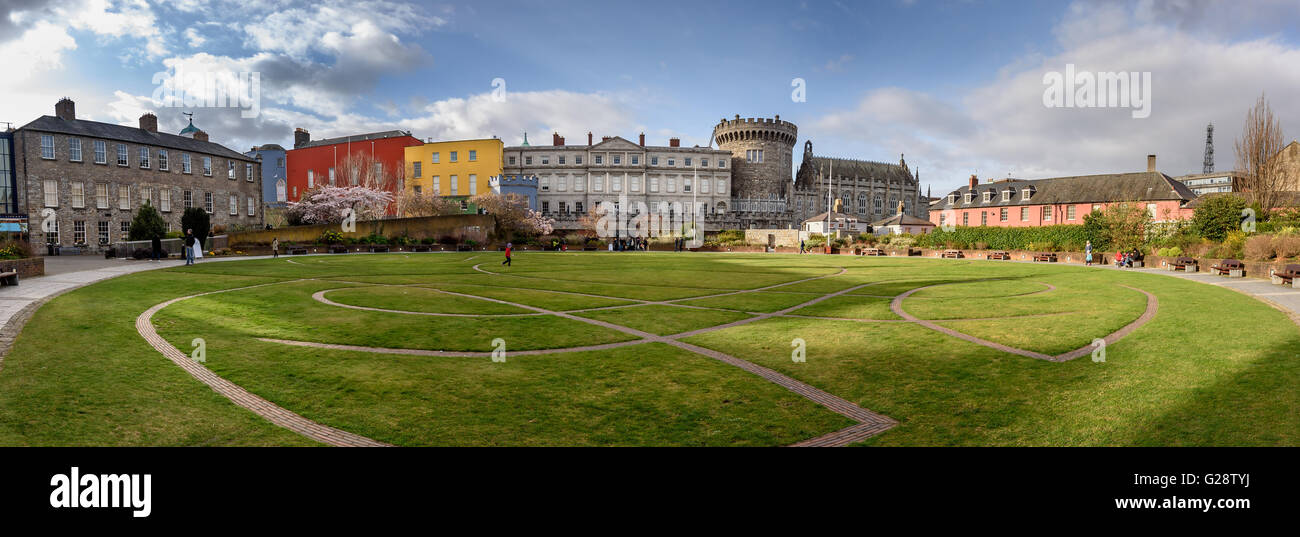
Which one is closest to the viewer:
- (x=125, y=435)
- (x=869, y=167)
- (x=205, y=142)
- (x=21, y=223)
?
(x=125, y=435)

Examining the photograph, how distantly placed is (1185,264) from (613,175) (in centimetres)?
6402

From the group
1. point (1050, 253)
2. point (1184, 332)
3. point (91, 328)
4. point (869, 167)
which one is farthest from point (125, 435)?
point (869, 167)

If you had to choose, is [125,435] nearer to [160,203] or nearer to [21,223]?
[21,223]

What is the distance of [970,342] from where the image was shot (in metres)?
Result: 10.5

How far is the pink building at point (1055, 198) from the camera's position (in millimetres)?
57125

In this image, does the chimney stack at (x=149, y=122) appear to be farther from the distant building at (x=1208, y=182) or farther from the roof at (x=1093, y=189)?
the distant building at (x=1208, y=182)

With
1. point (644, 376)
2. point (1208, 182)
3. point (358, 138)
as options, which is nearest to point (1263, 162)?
point (644, 376)

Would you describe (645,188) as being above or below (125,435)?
above

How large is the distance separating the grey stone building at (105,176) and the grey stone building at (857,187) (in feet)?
258

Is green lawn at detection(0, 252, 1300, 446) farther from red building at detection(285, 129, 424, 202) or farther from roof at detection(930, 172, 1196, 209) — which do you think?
red building at detection(285, 129, 424, 202)

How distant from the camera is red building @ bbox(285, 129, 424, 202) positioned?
6900cm

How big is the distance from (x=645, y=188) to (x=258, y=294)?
6863 centimetres

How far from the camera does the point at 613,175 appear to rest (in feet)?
269

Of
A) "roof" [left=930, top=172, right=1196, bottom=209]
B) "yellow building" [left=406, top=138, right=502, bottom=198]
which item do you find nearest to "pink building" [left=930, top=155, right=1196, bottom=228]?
"roof" [left=930, top=172, right=1196, bottom=209]
